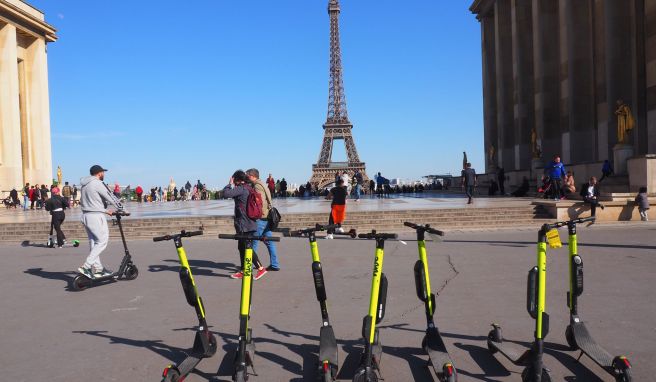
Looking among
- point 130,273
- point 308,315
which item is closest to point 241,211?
point 130,273

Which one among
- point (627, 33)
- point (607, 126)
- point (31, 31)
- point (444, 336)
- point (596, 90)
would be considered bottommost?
point (444, 336)

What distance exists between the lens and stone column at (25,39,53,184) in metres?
47.3

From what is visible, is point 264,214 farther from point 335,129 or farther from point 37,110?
point 335,129

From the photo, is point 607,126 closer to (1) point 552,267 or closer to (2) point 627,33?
(2) point 627,33

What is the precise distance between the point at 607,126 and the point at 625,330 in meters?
25.6

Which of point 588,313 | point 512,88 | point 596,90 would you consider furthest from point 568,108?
point 588,313

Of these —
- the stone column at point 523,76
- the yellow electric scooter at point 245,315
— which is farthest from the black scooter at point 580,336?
the stone column at point 523,76

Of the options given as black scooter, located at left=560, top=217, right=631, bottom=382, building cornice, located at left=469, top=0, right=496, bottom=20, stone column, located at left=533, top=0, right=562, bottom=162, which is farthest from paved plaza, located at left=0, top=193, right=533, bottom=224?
building cornice, located at left=469, top=0, right=496, bottom=20

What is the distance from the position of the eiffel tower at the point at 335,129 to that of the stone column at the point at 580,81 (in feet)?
196

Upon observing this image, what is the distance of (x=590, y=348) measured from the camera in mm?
4719

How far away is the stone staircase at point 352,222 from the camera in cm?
1764

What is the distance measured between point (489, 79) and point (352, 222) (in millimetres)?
32951

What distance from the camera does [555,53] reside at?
34344 mm

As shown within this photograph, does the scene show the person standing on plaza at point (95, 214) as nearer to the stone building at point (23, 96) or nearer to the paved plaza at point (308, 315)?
the paved plaza at point (308, 315)
